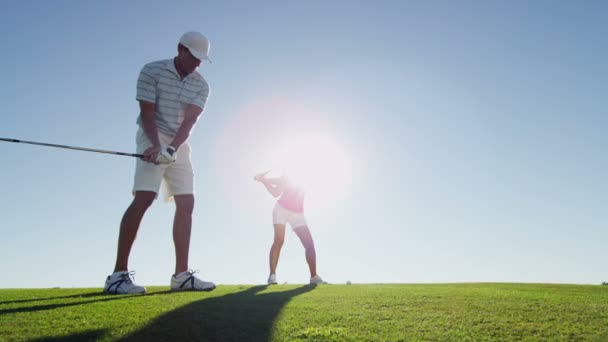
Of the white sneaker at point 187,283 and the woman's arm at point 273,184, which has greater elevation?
the woman's arm at point 273,184

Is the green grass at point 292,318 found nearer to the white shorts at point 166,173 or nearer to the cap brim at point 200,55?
the white shorts at point 166,173

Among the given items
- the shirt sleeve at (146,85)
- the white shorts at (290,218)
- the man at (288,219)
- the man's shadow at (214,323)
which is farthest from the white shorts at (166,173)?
the white shorts at (290,218)

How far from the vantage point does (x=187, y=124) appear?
6941mm

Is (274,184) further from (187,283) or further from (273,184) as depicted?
(187,283)

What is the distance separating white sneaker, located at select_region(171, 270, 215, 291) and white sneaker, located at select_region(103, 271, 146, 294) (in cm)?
58

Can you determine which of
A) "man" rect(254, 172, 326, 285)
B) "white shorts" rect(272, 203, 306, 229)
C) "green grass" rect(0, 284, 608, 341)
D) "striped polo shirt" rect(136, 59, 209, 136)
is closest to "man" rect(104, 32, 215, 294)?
"striped polo shirt" rect(136, 59, 209, 136)

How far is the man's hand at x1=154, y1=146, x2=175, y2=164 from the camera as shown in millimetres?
6410

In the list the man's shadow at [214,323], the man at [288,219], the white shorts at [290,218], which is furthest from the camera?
the white shorts at [290,218]

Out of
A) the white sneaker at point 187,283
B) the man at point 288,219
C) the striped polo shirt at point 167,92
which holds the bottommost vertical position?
the white sneaker at point 187,283

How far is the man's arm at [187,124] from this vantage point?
6.71 metres

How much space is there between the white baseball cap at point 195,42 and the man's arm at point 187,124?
0.74 m

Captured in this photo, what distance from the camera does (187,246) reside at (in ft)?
22.6

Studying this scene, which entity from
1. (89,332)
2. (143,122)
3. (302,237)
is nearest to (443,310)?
(89,332)

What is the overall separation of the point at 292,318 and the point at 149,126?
3388 millimetres
